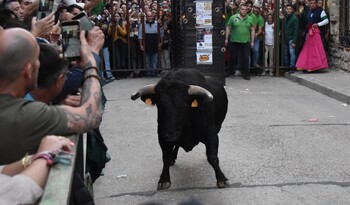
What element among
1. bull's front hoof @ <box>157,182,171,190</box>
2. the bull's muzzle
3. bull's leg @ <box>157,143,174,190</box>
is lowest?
bull's front hoof @ <box>157,182,171,190</box>

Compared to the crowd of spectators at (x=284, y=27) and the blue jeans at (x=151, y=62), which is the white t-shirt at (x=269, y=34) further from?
the blue jeans at (x=151, y=62)

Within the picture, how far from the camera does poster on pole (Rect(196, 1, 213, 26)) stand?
14438 millimetres

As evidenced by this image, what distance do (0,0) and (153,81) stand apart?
28.5ft

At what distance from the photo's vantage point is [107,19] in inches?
621

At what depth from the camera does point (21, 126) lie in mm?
2684

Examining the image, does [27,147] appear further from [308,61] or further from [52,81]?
[308,61]

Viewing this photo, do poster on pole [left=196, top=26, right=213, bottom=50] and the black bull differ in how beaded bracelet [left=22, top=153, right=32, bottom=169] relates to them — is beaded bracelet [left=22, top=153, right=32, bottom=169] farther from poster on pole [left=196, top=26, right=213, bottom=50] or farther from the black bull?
poster on pole [left=196, top=26, right=213, bottom=50]

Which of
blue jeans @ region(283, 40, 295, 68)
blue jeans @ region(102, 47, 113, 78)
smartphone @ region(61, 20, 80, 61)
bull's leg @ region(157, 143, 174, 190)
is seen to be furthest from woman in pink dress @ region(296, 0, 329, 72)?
smartphone @ region(61, 20, 80, 61)

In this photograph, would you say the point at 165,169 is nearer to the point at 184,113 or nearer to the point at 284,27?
the point at 184,113

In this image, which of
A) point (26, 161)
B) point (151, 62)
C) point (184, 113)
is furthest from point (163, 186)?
point (151, 62)

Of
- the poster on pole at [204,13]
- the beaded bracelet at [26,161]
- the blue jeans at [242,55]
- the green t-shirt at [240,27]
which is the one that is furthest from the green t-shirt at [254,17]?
the beaded bracelet at [26,161]

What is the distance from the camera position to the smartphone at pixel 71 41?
10.8 ft

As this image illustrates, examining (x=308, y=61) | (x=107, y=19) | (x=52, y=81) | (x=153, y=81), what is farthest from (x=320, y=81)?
(x=52, y=81)

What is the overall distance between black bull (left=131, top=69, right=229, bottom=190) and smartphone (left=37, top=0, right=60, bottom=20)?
4.24 feet
